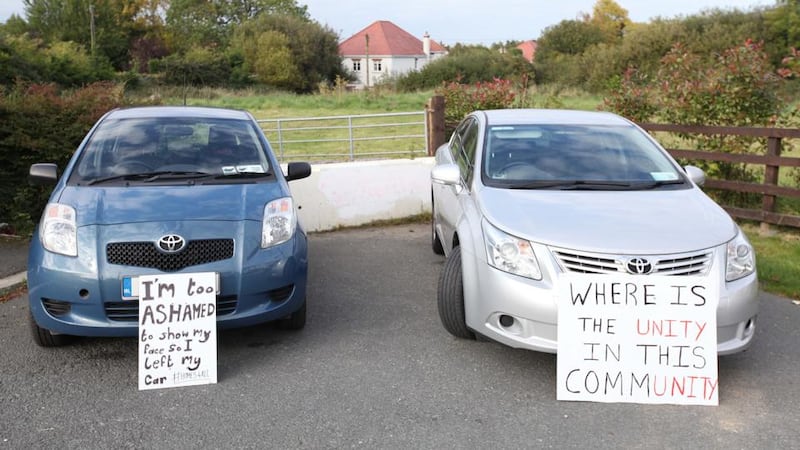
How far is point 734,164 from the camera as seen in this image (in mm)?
9148

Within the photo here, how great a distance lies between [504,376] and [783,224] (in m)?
5.24

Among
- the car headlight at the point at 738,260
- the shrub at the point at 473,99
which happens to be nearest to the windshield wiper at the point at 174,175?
the car headlight at the point at 738,260

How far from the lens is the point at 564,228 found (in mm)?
4156

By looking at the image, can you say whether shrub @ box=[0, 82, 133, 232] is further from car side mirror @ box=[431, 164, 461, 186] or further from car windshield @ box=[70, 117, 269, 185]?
car side mirror @ box=[431, 164, 461, 186]

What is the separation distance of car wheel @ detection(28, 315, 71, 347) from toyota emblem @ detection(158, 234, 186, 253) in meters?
1.07

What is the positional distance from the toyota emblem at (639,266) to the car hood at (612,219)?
2.0 inches

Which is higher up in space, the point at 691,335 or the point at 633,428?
the point at 691,335

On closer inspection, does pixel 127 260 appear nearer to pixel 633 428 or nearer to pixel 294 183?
pixel 633 428

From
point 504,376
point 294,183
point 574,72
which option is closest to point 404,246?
point 294,183

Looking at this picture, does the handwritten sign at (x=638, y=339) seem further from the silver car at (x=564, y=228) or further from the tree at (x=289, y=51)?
the tree at (x=289, y=51)

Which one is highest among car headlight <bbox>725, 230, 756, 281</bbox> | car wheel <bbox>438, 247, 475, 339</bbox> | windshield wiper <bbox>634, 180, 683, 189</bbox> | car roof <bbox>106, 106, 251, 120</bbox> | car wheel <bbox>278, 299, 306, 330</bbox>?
car roof <bbox>106, 106, 251, 120</bbox>

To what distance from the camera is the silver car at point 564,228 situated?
398 centimetres

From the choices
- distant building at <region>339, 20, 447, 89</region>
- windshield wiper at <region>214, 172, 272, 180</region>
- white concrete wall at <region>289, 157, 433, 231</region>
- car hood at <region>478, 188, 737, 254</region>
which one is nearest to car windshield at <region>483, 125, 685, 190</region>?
car hood at <region>478, 188, 737, 254</region>

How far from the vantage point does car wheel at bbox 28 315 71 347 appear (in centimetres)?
463
